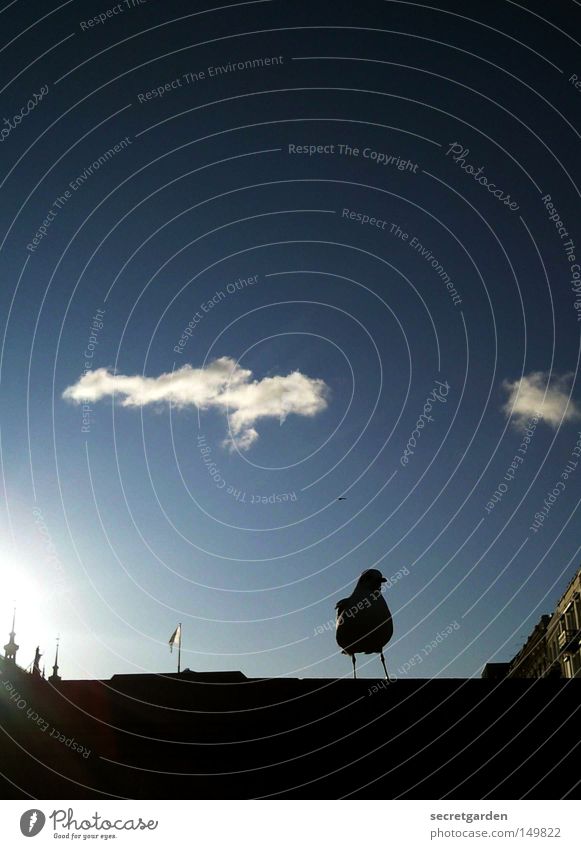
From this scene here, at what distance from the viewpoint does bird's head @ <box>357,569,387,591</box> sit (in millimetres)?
23062

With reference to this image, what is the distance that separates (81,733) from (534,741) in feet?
36.8

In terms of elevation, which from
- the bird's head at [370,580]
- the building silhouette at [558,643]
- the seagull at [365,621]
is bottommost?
the seagull at [365,621]

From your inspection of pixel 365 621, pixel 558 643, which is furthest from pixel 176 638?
pixel 558 643

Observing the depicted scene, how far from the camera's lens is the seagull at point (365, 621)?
22.3 metres

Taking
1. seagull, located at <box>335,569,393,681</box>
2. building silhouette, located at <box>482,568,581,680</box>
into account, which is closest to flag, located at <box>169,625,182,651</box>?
seagull, located at <box>335,569,393,681</box>

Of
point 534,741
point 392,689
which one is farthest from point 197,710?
point 534,741
